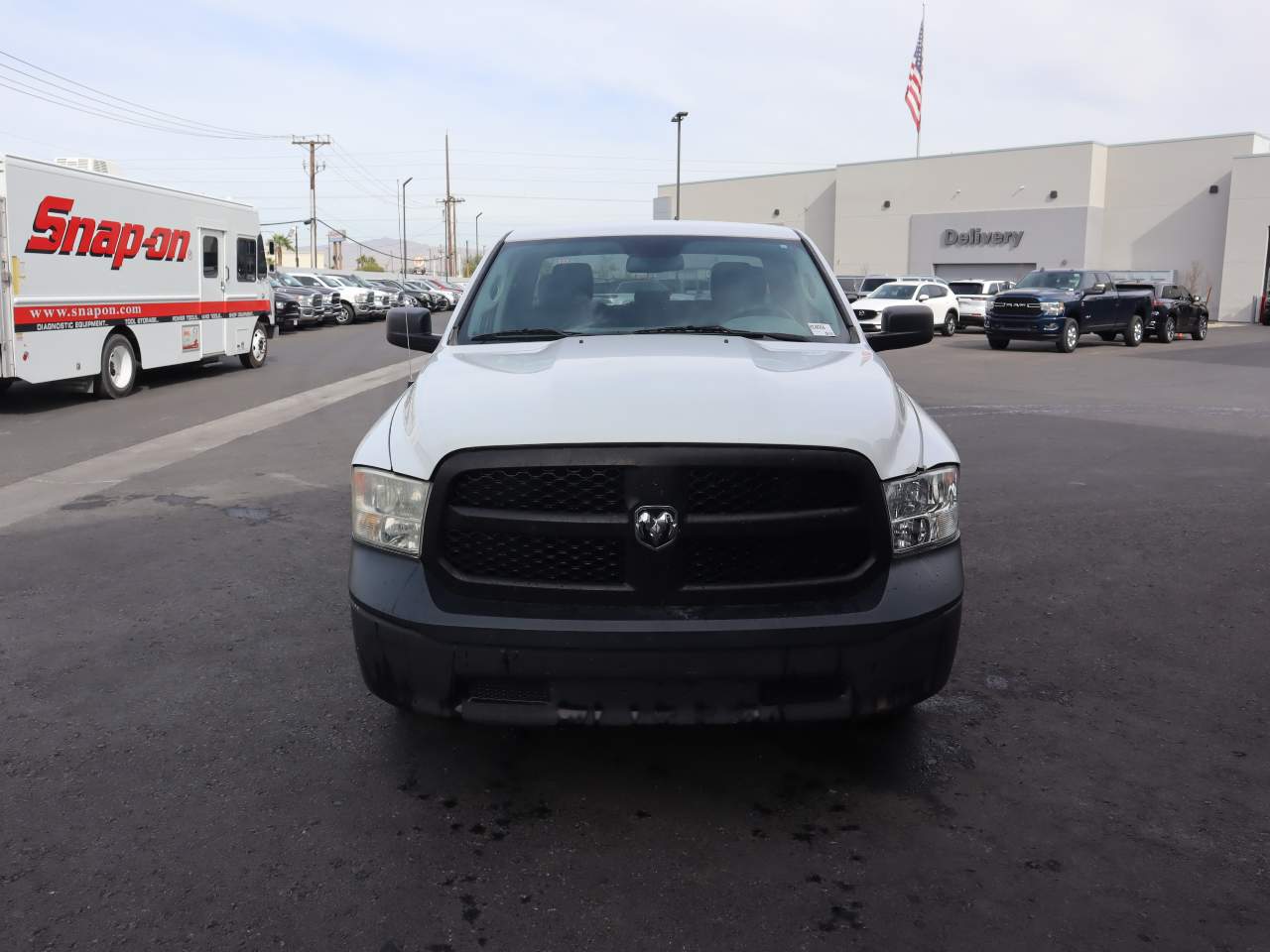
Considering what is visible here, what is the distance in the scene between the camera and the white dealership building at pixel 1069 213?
46.2 metres

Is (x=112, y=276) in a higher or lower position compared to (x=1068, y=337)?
higher

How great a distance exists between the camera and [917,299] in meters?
30.8

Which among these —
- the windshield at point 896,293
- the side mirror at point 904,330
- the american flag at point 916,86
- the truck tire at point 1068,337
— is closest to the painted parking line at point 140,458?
the side mirror at point 904,330

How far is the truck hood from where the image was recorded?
3188 millimetres

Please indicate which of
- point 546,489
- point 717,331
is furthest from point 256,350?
point 546,489

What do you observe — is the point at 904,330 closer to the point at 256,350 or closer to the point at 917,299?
the point at 256,350

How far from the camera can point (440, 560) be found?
127 inches

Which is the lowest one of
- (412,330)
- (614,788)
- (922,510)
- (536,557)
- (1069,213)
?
(614,788)

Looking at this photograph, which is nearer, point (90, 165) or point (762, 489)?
point (762, 489)

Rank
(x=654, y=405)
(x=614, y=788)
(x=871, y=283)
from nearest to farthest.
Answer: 1. (x=654, y=405)
2. (x=614, y=788)
3. (x=871, y=283)

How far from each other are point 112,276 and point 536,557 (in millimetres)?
13352

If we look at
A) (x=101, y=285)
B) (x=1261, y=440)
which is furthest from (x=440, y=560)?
(x=101, y=285)

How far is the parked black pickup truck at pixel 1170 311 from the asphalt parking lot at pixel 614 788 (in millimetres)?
23895

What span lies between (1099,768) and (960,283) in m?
32.6
